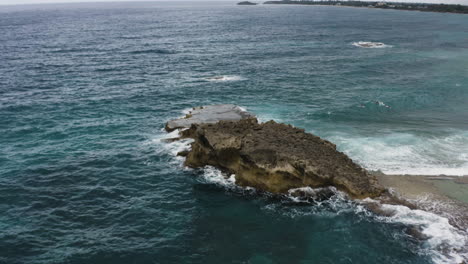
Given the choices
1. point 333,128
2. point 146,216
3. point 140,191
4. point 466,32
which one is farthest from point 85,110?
point 466,32

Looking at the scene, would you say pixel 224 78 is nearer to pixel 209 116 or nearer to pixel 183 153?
pixel 209 116

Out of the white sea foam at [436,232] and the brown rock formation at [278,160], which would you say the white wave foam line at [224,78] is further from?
the white sea foam at [436,232]

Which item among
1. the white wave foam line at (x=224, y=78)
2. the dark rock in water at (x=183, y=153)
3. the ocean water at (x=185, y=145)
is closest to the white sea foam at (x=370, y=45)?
the ocean water at (x=185, y=145)

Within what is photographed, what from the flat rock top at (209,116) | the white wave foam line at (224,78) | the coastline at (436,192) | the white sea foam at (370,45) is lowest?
the coastline at (436,192)

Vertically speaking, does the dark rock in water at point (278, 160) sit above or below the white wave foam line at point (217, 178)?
above

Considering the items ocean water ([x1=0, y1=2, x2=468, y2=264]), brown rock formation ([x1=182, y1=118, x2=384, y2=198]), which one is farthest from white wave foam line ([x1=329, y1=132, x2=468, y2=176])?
brown rock formation ([x1=182, y1=118, x2=384, y2=198])
